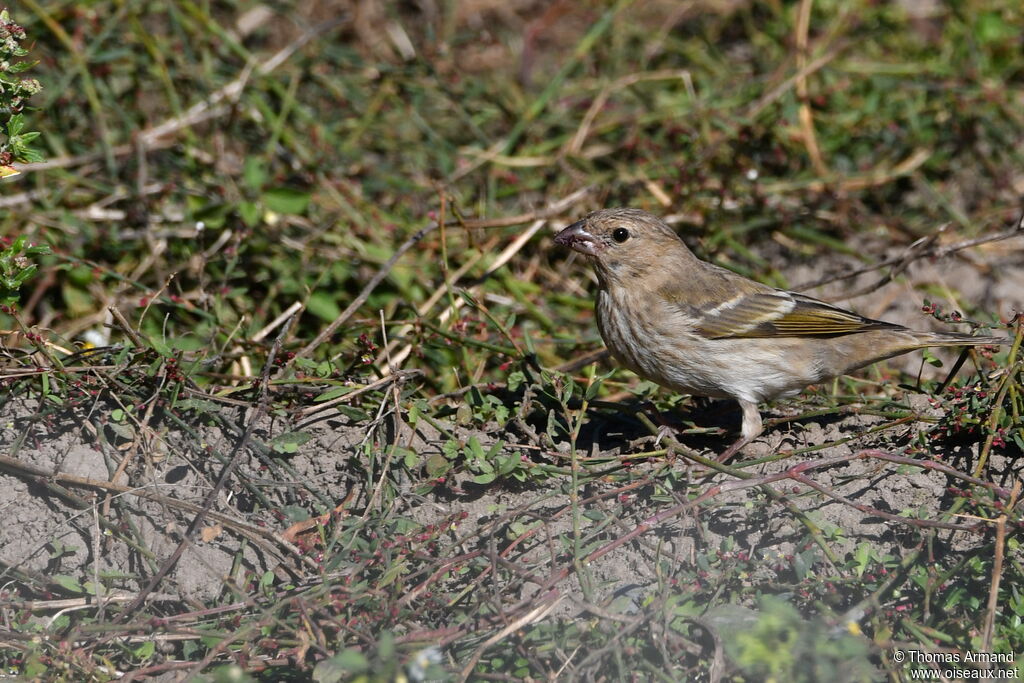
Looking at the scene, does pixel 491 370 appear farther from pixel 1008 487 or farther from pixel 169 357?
pixel 1008 487

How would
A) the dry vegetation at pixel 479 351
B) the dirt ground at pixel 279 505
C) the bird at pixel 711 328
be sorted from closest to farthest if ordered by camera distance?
the dry vegetation at pixel 479 351, the dirt ground at pixel 279 505, the bird at pixel 711 328

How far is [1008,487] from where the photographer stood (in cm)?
411

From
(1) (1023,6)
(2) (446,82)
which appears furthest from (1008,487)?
(1) (1023,6)

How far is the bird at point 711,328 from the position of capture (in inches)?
183

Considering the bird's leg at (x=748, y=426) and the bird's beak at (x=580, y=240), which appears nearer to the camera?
the bird's leg at (x=748, y=426)

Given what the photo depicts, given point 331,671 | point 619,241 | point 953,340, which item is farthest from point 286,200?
point 953,340

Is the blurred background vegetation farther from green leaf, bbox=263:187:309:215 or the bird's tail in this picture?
the bird's tail

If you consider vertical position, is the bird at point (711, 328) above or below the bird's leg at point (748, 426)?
above

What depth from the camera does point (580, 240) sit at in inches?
196

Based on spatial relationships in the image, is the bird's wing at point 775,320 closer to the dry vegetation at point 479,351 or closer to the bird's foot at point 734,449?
the dry vegetation at point 479,351

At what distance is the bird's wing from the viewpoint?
484 cm

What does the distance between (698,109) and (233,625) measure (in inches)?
187

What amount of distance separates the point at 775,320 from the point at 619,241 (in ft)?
2.72

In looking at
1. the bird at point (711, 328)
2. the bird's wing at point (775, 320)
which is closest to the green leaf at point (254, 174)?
the bird at point (711, 328)
